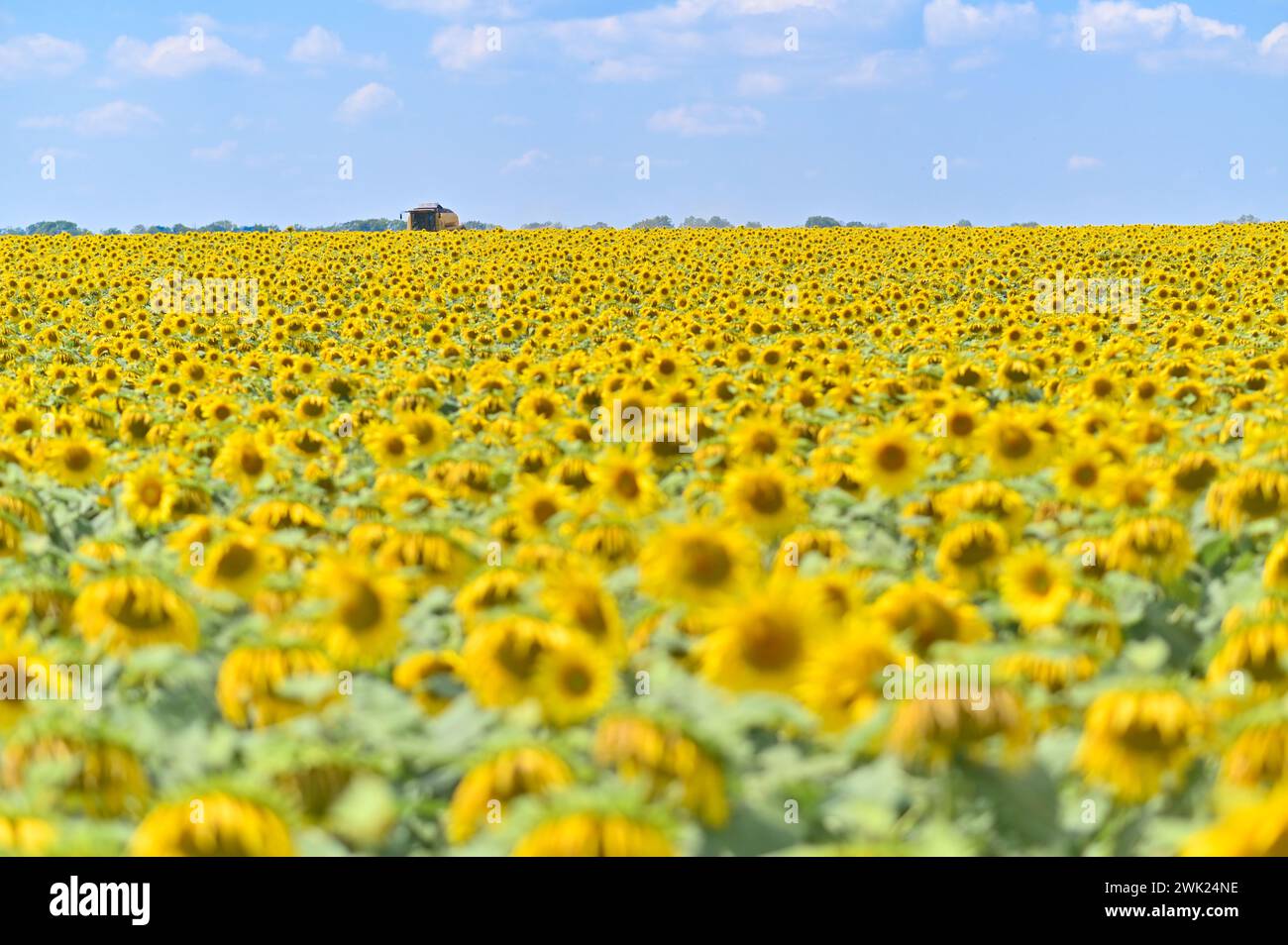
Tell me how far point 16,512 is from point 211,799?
160 inches

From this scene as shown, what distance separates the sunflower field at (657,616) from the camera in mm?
3045

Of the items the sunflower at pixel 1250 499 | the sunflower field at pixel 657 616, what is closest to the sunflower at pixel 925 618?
the sunflower field at pixel 657 616

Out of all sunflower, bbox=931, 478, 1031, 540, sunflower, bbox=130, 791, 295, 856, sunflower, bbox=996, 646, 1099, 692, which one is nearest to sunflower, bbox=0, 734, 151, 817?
sunflower, bbox=130, 791, 295, 856

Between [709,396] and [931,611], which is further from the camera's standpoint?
[709,396]

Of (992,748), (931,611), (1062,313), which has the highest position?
(1062,313)

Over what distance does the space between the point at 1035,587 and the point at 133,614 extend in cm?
374

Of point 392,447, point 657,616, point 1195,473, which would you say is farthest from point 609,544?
point 1195,473

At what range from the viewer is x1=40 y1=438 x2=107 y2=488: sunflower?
788 cm

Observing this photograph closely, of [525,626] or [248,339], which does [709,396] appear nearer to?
[525,626]

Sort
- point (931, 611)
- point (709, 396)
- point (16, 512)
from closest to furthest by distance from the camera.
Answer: point (931, 611), point (16, 512), point (709, 396)

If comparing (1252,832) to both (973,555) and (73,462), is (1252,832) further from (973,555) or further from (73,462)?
(73,462)

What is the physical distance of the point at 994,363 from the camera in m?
11.7

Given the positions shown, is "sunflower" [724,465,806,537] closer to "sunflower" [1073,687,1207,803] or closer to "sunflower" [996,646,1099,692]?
"sunflower" [996,646,1099,692]
